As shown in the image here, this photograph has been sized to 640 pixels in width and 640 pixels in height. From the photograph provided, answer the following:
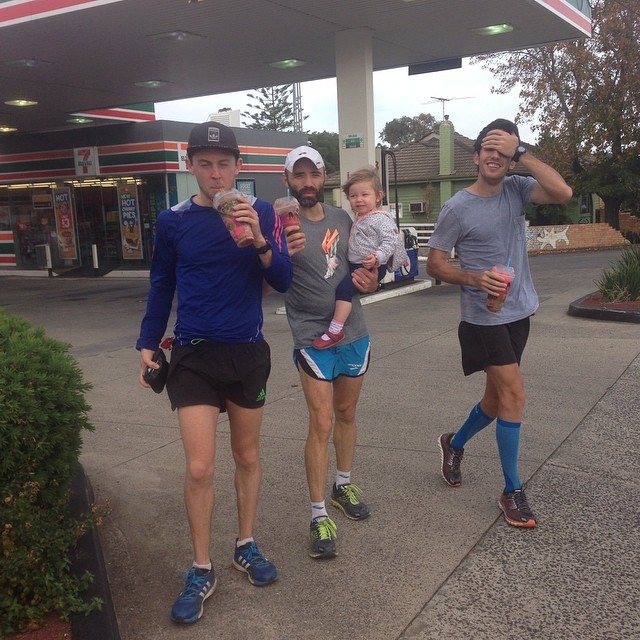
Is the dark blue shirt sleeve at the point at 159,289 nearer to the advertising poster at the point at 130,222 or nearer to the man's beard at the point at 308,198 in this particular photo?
the man's beard at the point at 308,198

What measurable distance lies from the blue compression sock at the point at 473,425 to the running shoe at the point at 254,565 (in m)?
1.46

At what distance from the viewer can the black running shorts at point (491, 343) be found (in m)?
3.95

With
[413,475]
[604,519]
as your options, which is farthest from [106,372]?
[604,519]

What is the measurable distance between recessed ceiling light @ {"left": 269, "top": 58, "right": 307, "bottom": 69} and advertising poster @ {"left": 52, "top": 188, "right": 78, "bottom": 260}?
31.9 feet

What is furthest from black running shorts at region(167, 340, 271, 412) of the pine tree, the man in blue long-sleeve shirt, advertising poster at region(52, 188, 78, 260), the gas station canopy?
the pine tree

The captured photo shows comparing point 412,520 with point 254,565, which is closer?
point 254,565

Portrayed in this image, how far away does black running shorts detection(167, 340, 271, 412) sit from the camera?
127 inches

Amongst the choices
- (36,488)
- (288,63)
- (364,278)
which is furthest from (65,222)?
(36,488)

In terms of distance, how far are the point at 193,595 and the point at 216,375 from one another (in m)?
0.94

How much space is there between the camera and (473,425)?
14.4ft

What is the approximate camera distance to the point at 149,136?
20375 mm

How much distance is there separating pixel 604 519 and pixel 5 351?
3103 mm

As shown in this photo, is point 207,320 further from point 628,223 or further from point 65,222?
point 628,223

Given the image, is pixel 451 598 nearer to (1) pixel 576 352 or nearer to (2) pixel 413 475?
(2) pixel 413 475
